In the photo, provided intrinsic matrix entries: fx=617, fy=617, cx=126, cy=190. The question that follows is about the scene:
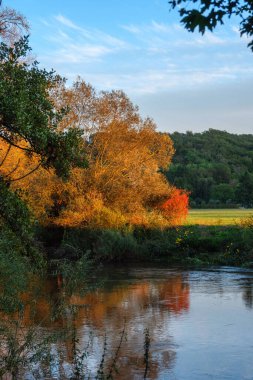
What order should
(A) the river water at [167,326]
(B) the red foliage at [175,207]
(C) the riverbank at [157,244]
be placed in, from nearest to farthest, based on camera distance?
(A) the river water at [167,326]
(C) the riverbank at [157,244]
(B) the red foliage at [175,207]

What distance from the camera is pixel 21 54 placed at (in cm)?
1171

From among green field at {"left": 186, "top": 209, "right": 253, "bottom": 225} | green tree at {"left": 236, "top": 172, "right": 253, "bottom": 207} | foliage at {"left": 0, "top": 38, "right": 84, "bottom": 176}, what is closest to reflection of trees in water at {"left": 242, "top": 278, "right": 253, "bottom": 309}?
foliage at {"left": 0, "top": 38, "right": 84, "bottom": 176}

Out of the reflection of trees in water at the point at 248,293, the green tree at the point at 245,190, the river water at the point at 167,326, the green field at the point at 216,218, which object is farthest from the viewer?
the green tree at the point at 245,190

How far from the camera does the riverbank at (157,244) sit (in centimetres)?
3431

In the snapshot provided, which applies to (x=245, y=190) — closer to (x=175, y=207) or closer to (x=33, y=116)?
(x=175, y=207)

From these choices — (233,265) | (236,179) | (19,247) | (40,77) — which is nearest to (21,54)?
(40,77)

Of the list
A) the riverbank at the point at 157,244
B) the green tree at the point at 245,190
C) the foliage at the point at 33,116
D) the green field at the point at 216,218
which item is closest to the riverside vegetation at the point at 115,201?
the riverbank at the point at 157,244

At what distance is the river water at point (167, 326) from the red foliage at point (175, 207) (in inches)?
390

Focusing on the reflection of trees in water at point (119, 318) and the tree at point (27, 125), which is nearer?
the tree at point (27, 125)

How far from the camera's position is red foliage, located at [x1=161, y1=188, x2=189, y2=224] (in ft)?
126

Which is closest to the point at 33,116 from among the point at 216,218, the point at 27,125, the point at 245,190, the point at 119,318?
the point at 27,125

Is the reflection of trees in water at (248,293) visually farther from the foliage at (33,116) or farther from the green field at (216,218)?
the green field at (216,218)

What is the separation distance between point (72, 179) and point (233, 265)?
411 inches

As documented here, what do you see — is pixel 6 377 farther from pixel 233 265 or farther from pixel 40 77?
pixel 233 265
